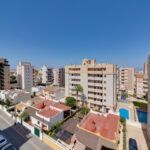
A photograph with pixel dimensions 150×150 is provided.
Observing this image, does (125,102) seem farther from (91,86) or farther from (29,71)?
(29,71)

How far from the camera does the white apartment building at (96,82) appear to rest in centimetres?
3806

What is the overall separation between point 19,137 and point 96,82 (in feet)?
84.3

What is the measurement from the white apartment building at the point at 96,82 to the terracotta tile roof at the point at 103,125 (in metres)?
13.0

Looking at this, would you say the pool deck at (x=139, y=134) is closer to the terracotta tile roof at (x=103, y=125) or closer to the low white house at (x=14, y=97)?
the terracotta tile roof at (x=103, y=125)

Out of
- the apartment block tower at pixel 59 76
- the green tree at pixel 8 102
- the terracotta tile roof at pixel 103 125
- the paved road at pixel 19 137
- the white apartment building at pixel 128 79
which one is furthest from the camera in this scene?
the apartment block tower at pixel 59 76

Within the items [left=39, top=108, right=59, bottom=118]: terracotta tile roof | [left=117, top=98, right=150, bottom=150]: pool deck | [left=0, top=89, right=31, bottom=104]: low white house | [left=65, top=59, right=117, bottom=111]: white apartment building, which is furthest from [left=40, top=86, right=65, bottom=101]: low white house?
[left=117, top=98, right=150, bottom=150]: pool deck

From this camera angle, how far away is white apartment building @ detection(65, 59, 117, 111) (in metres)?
38.1

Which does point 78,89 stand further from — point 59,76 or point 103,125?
point 59,76

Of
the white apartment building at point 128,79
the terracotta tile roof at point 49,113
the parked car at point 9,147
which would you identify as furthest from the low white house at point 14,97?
the white apartment building at point 128,79

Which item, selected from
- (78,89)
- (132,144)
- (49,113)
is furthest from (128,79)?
(49,113)

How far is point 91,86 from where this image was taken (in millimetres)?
42062

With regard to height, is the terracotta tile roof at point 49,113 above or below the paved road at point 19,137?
above

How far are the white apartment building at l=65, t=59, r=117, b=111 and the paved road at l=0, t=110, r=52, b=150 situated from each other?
22.2 metres

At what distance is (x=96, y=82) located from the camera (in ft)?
134
